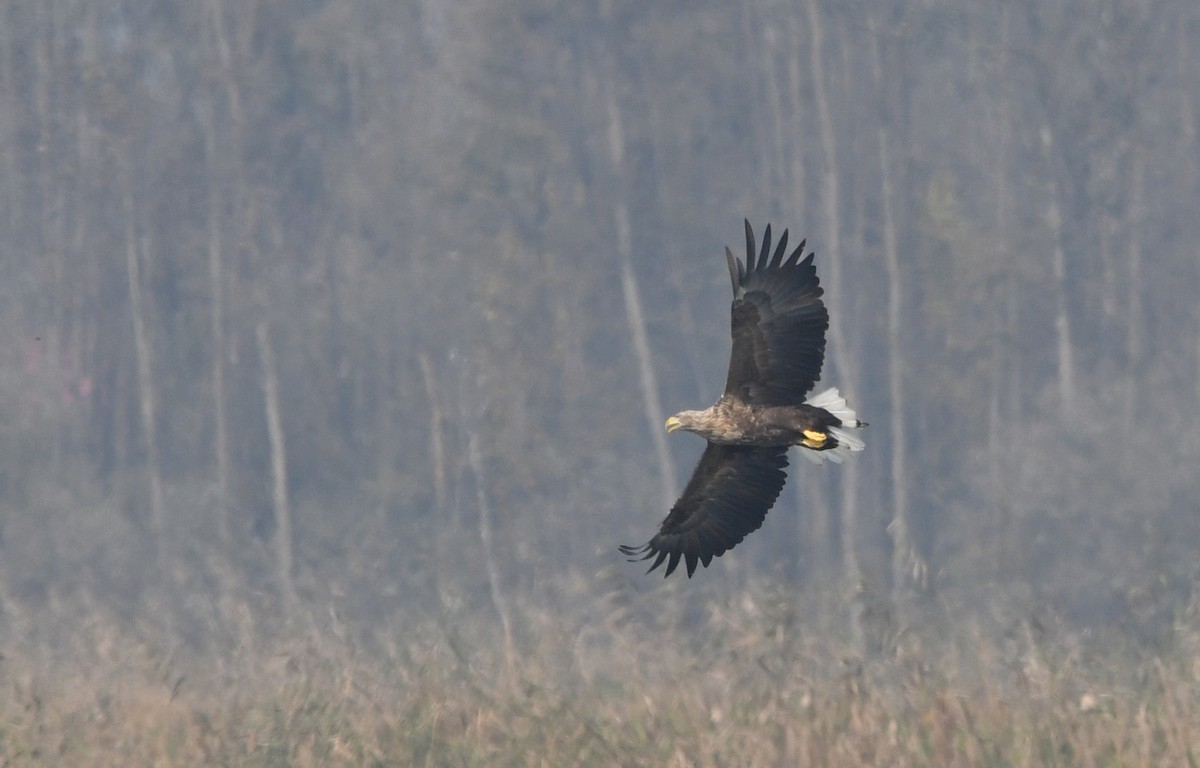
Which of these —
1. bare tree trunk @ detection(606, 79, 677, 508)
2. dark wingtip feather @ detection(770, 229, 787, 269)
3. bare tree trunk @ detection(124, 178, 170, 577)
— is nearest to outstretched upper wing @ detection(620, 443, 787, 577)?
dark wingtip feather @ detection(770, 229, 787, 269)

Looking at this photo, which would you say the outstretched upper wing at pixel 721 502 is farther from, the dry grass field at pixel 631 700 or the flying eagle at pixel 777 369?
the dry grass field at pixel 631 700

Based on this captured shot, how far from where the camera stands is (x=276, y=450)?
1564 inches

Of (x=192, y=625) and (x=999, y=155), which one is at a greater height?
(x=999, y=155)

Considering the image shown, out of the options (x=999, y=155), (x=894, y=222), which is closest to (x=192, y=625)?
(x=894, y=222)

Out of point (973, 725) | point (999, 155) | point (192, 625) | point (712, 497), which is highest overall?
point (999, 155)

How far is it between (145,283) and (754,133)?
11.6 metres

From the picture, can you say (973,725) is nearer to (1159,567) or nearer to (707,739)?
(707,739)

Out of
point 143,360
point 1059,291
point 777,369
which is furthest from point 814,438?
point 143,360

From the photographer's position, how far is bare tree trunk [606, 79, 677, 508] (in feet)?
123

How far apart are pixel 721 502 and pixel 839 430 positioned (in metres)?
0.92

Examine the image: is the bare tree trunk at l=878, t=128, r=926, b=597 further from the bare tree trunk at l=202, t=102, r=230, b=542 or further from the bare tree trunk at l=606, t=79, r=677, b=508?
the bare tree trunk at l=202, t=102, r=230, b=542

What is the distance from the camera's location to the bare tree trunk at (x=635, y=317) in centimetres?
3741

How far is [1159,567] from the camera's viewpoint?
13734 mm

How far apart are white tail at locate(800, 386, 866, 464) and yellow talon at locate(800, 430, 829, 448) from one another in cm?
4
